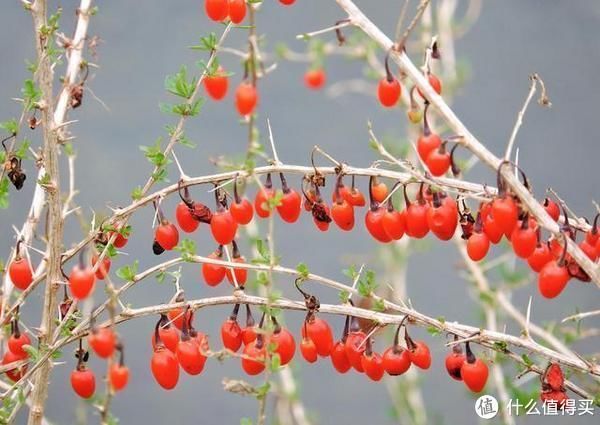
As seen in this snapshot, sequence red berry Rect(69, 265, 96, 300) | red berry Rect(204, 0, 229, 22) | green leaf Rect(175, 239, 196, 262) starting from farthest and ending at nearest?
green leaf Rect(175, 239, 196, 262), red berry Rect(204, 0, 229, 22), red berry Rect(69, 265, 96, 300)

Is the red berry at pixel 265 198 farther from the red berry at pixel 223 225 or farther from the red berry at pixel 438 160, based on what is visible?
the red berry at pixel 438 160

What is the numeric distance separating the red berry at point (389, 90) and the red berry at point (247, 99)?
286mm

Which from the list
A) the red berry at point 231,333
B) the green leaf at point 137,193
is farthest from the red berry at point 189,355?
the green leaf at point 137,193

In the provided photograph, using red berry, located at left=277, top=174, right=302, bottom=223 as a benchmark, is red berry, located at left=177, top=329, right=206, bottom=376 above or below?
below

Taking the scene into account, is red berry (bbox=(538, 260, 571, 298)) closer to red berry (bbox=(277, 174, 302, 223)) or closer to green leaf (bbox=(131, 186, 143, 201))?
red berry (bbox=(277, 174, 302, 223))

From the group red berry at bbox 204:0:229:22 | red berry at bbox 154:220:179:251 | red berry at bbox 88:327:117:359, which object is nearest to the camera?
red berry at bbox 88:327:117:359

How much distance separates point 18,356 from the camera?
2305 mm

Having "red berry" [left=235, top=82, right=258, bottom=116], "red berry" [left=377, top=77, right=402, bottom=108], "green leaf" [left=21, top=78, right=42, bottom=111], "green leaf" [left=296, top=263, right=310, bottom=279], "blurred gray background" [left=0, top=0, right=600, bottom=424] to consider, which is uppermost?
"red berry" [left=235, top=82, right=258, bottom=116]

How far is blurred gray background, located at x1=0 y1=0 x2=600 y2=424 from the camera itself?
4.65 meters

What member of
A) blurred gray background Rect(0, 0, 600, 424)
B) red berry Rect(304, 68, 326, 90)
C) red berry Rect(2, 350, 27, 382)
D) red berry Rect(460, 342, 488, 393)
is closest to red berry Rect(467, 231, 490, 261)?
red berry Rect(460, 342, 488, 393)

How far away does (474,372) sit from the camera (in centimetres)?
213

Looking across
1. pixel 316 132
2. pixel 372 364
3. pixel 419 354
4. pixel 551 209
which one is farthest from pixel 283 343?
pixel 316 132

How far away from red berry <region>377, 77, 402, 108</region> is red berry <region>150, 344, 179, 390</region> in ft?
2.23

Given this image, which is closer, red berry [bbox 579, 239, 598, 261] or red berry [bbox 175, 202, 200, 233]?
red berry [bbox 579, 239, 598, 261]
